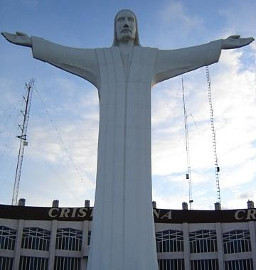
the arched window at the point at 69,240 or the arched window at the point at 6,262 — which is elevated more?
the arched window at the point at 69,240

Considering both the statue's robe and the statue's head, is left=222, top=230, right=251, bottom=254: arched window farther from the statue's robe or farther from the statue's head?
the statue's head

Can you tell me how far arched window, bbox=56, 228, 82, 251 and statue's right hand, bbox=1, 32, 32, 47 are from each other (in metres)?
24.2

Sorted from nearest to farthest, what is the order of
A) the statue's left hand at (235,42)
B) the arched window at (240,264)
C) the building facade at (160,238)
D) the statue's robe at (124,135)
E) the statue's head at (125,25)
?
the statue's robe at (124,135), the statue's left hand at (235,42), the statue's head at (125,25), the arched window at (240,264), the building facade at (160,238)

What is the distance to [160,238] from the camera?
3353 cm

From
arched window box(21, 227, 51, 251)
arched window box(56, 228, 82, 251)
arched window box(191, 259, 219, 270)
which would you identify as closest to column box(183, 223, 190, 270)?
arched window box(191, 259, 219, 270)

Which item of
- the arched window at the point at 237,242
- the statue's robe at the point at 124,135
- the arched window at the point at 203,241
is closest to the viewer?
the statue's robe at the point at 124,135

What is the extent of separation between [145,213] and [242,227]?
24551 millimetres

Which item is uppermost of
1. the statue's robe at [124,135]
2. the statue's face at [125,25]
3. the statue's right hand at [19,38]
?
the statue's face at [125,25]

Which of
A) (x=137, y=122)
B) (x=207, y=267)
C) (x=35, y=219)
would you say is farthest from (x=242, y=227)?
(x=137, y=122)

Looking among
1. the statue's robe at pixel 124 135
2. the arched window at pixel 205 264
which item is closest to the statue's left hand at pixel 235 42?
the statue's robe at pixel 124 135

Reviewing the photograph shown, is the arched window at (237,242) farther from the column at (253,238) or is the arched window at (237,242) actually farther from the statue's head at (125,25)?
the statue's head at (125,25)

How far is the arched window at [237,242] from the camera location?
32.6 metres

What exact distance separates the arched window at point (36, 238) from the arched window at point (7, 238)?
0.70 meters

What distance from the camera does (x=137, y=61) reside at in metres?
11.3
